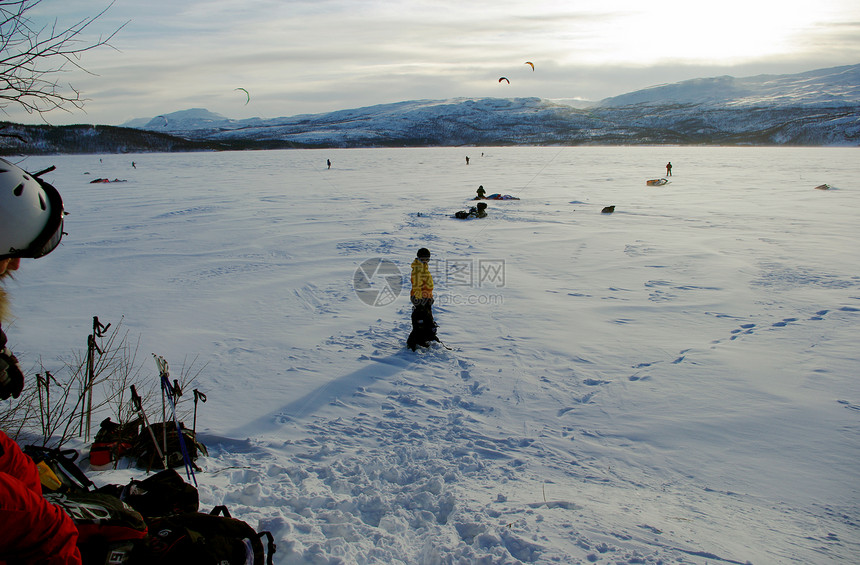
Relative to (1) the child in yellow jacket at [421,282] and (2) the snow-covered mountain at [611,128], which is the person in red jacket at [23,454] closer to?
(1) the child in yellow jacket at [421,282]

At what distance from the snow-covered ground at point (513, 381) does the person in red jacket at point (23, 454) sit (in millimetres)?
1437

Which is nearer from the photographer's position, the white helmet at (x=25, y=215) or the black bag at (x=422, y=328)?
the white helmet at (x=25, y=215)

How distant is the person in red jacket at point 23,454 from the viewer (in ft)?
4.89

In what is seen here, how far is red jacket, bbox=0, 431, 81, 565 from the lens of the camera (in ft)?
4.85

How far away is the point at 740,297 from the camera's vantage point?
814 centimetres

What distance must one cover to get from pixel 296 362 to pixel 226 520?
12.3 ft

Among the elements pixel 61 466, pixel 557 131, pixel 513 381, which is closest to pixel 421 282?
pixel 513 381

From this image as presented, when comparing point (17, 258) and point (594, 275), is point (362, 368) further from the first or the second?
point (594, 275)

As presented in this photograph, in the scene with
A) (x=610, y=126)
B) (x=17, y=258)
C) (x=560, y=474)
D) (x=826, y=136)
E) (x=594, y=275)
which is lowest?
(x=560, y=474)

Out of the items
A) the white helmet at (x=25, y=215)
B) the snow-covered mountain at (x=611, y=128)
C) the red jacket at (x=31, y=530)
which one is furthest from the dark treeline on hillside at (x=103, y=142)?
the red jacket at (x=31, y=530)

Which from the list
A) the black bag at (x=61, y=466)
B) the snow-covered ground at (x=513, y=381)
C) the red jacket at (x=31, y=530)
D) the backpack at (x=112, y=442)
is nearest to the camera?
the red jacket at (x=31, y=530)

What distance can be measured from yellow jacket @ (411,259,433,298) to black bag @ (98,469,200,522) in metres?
3.60

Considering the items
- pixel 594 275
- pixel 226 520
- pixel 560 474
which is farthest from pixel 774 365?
pixel 226 520

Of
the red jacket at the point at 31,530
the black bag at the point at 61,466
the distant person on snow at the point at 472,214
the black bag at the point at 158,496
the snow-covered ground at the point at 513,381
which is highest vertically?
the distant person on snow at the point at 472,214
